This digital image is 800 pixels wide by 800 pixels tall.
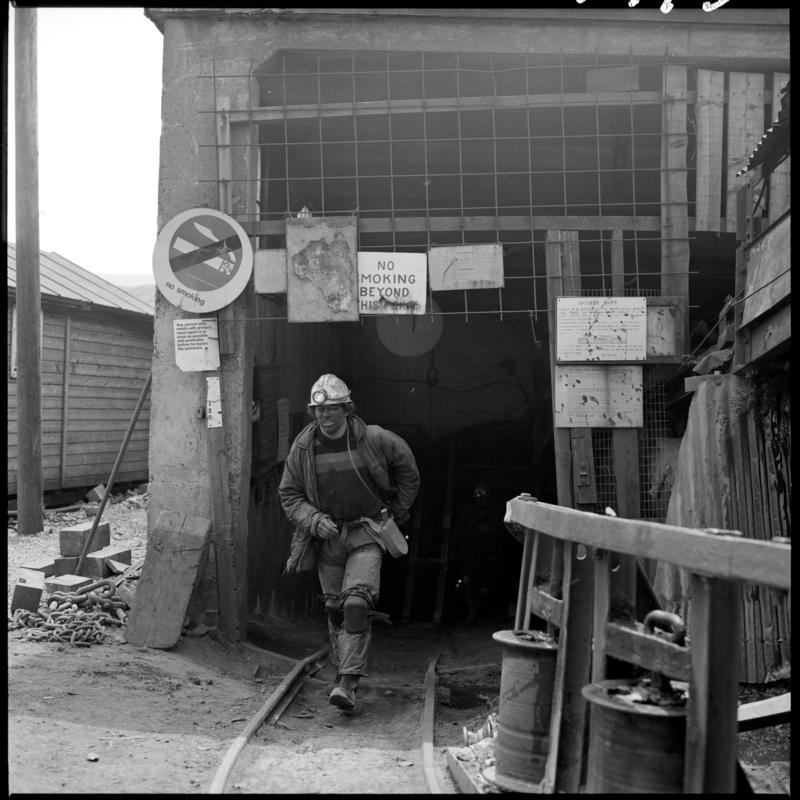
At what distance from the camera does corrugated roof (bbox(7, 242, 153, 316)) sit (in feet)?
53.3

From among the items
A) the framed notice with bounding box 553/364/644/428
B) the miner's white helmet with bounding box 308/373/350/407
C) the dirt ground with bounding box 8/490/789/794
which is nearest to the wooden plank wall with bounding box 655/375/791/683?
the dirt ground with bounding box 8/490/789/794

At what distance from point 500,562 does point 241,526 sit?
5447 millimetres

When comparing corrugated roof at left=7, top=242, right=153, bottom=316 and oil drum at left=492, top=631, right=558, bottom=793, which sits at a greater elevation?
corrugated roof at left=7, top=242, right=153, bottom=316

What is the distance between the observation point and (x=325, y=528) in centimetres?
709

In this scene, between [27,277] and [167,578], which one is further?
[27,277]

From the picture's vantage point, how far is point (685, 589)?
6.45 metres

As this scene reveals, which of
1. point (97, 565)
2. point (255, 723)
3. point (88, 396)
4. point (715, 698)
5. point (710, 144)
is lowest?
point (255, 723)

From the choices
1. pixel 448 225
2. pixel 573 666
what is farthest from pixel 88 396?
pixel 573 666

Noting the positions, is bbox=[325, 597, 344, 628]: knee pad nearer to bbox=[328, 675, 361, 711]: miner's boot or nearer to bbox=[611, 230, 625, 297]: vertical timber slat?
bbox=[328, 675, 361, 711]: miner's boot

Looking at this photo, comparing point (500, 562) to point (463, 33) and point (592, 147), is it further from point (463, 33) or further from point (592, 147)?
point (463, 33)

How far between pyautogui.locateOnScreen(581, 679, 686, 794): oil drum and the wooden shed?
13305 millimetres

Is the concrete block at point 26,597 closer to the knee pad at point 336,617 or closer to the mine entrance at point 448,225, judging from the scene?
the mine entrance at point 448,225

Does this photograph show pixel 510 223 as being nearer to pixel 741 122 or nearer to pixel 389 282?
pixel 389 282

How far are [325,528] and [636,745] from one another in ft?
12.7
